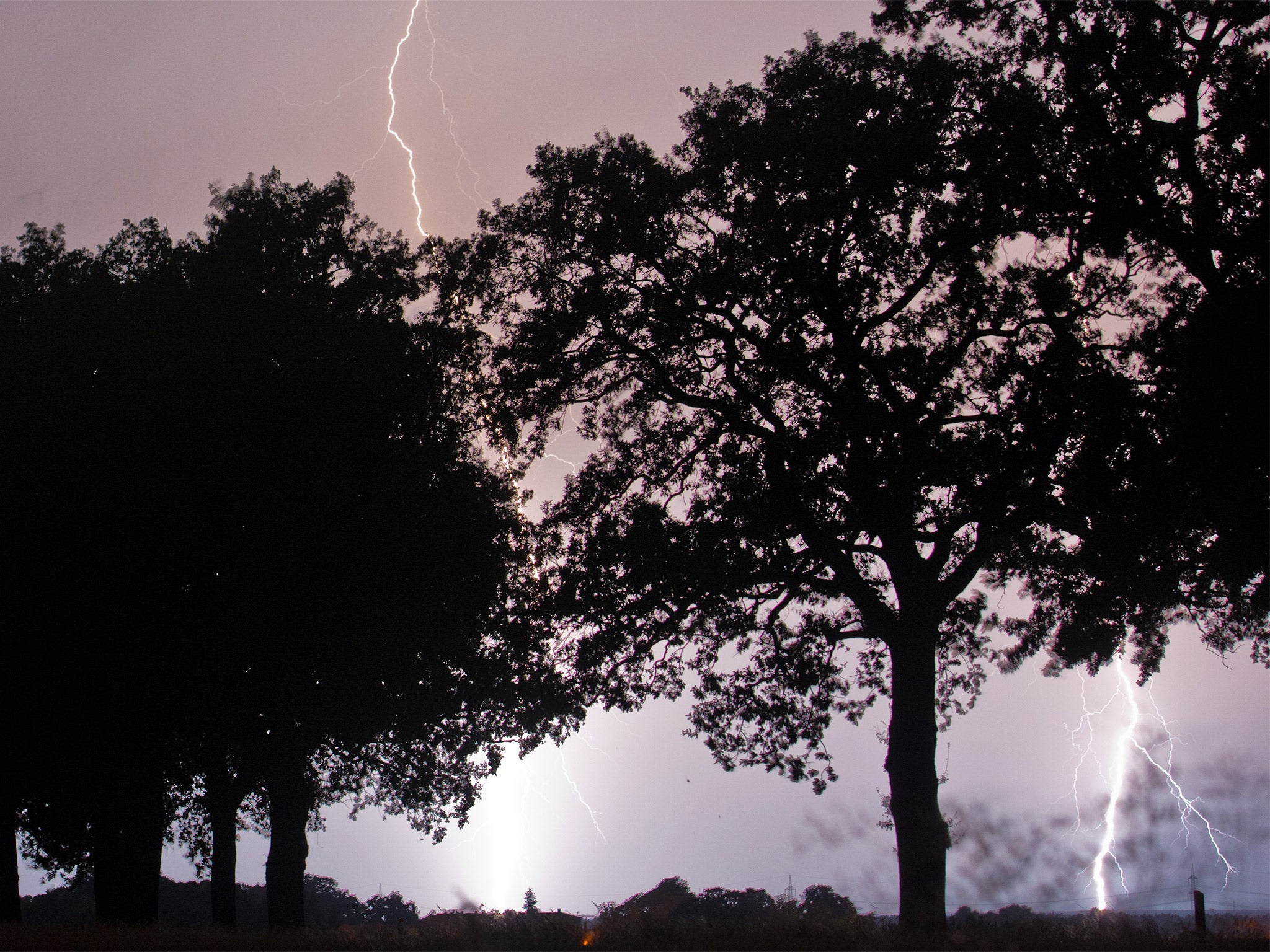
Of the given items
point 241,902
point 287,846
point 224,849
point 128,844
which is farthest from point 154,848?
point 241,902

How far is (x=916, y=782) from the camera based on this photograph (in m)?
18.2

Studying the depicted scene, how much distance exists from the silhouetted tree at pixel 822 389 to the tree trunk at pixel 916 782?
1.7 inches

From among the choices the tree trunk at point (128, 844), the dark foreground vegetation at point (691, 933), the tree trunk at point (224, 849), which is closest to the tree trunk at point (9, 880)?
the tree trunk at point (224, 849)

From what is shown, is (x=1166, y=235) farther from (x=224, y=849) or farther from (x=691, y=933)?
(x=224, y=849)

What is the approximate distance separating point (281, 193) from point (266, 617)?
47.9ft

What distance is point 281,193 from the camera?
29.0 meters

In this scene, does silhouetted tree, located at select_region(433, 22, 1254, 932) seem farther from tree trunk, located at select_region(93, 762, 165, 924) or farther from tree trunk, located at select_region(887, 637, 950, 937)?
tree trunk, located at select_region(93, 762, 165, 924)

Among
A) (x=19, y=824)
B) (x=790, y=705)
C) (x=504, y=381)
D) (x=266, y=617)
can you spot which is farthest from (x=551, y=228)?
(x=19, y=824)

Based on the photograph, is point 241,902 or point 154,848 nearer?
point 154,848

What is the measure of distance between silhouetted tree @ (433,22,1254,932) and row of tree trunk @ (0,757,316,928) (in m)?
8.51

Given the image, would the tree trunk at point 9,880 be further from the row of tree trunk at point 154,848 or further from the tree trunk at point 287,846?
the tree trunk at point 287,846

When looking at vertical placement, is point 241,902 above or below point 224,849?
→ below

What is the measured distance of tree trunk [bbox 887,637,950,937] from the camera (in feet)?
57.5

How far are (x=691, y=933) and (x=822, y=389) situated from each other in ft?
31.8
